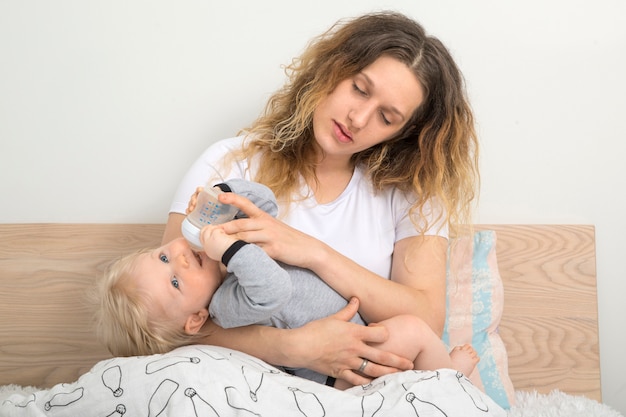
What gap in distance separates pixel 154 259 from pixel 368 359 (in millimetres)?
547

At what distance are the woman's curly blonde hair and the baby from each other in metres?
0.27

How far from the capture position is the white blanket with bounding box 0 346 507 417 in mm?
1388

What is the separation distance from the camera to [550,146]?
240 centimetres

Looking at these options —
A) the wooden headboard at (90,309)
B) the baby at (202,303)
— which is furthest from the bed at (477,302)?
the baby at (202,303)

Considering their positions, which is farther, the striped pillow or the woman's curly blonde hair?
the striped pillow

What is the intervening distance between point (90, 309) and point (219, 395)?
106 centimetres

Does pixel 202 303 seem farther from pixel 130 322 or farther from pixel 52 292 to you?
pixel 52 292

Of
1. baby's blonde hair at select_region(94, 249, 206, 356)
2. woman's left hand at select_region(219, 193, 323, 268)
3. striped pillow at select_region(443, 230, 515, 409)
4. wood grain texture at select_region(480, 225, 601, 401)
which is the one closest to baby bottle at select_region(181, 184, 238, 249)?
woman's left hand at select_region(219, 193, 323, 268)

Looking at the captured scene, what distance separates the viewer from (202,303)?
168cm

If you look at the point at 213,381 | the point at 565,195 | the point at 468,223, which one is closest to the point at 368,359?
the point at 213,381

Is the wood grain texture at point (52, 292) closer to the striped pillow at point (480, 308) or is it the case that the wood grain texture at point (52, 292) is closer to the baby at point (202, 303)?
the baby at point (202, 303)

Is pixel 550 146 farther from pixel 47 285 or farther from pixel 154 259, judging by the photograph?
pixel 47 285

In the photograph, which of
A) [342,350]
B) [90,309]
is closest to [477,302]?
[342,350]

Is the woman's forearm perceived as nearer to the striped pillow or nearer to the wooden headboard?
the striped pillow
